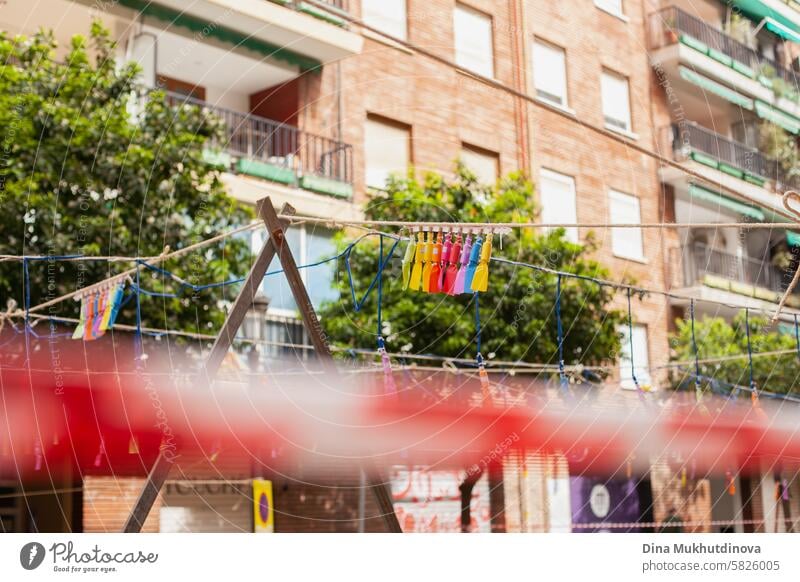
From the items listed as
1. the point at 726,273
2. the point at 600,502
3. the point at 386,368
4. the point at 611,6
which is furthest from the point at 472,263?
the point at 726,273

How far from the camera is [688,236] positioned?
25.8 ft

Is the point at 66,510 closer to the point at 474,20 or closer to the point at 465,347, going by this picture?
the point at 465,347

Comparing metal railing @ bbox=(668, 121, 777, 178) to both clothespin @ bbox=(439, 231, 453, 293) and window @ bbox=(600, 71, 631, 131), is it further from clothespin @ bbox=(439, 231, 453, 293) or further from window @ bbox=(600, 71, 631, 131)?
clothespin @ bbox=(439, 231, 453, 293)

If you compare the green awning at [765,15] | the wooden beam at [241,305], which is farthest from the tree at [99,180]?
the green awning at [765,15]

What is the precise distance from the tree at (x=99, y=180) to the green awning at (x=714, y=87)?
2.56m

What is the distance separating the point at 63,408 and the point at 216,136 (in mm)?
1834

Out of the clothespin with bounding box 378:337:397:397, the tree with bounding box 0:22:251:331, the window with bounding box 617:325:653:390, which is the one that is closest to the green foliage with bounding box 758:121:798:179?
the window with bounding box 617:325:653:390

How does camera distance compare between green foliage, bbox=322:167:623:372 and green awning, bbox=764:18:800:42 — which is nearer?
green awning, bbox=764:18:800:42

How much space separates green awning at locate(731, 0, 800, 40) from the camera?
18.4 ft

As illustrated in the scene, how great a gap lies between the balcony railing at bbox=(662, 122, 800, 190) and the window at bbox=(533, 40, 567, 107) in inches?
25.9

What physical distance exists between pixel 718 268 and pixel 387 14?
3.31 metres

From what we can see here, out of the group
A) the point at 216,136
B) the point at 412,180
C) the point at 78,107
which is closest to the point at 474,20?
the point at 412,180
